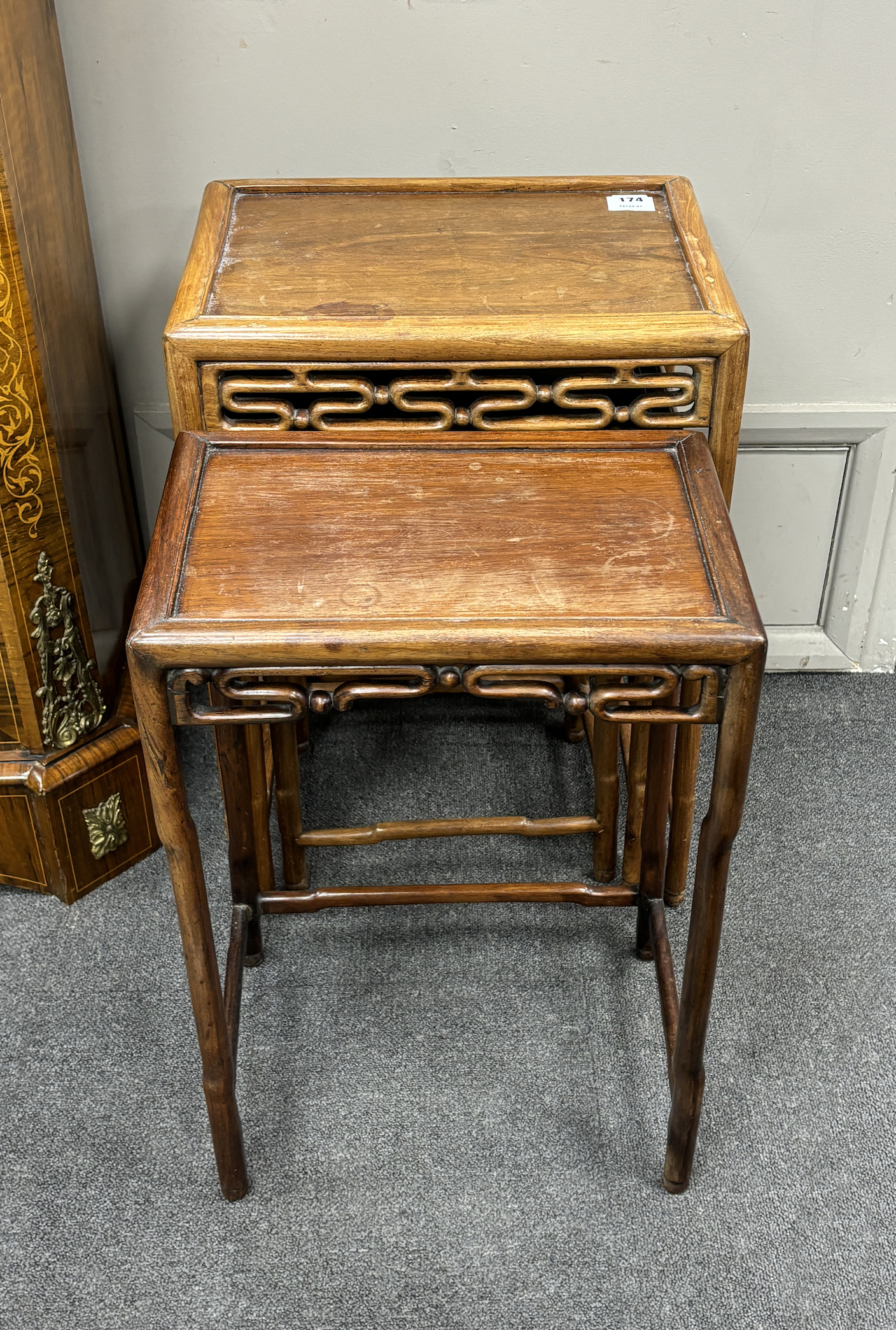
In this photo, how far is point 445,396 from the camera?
1732mm

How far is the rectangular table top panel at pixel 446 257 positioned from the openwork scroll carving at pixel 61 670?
1.83ft

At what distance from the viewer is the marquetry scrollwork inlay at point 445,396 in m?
1.63

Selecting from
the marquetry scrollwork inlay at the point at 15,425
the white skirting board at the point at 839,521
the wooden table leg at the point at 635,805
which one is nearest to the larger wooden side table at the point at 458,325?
the marquetry scrollwork inlay at the point at 15,425

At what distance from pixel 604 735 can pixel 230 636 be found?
87 cm

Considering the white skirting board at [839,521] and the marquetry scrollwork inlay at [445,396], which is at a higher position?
the marquetry scrollwork inlay at [445,396]

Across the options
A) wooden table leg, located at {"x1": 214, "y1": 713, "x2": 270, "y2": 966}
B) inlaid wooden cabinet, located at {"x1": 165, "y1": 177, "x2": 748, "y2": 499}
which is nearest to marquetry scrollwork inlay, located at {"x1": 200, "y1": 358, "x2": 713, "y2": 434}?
inlaid wooden cabinet, located at {"x1": 165, "y1": 177, "x2": 748, "y2": 499}

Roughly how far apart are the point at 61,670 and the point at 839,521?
149 centimetres

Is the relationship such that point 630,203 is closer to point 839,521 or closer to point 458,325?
point 458,325

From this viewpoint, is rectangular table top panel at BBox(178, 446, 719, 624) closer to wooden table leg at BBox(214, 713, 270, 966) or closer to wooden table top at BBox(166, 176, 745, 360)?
wooden table top at BBox(166, 176, 745, 360)

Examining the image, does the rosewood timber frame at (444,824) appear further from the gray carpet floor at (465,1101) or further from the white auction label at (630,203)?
the white auction label at (630,203)

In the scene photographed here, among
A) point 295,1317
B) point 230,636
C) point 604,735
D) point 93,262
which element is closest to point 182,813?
point 230,636

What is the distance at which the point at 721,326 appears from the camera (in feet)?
5.23

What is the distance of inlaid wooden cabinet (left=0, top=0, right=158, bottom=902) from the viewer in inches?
69.7

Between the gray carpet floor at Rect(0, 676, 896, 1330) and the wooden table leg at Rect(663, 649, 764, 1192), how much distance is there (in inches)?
5.0
